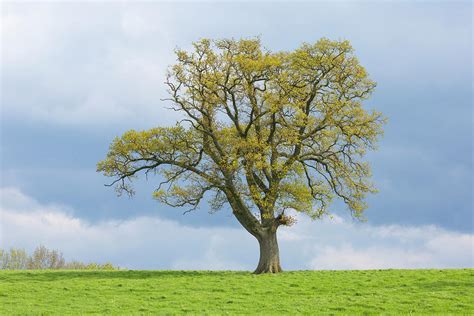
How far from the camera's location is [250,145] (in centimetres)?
4469

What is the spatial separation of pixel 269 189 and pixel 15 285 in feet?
62.9

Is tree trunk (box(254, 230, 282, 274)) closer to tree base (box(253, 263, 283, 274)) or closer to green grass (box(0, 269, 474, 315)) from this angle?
tree base (box(253, 263, 283, 274))

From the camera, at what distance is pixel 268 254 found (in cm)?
4656

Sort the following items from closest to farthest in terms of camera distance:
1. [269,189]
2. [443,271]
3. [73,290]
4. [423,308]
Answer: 1. [423,308]
2. [73,290]
3. [443,271]
4. [269,189]

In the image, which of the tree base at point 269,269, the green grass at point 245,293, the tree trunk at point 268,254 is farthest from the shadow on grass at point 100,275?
the tree trunk at point 268,254

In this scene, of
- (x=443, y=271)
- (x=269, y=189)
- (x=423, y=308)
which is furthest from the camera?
(x=269, y=189)

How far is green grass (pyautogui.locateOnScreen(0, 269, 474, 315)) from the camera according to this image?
29.2 metres

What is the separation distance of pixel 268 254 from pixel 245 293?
11975 mm

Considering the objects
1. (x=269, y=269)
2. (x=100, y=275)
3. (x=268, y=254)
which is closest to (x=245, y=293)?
(x=269, y=269)

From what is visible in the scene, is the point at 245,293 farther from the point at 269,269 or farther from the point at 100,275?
the point at 100,275

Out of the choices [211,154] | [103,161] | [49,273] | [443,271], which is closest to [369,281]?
[443,271]

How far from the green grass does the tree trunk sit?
1.81 m

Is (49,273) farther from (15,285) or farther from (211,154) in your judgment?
(211,154)

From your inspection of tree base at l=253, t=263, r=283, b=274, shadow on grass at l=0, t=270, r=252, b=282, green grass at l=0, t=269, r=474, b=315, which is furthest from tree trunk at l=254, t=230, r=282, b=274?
green grass at l=0, t=269, r=474, b=315
